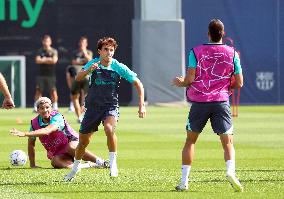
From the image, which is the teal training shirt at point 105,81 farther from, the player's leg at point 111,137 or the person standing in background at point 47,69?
the person standing in background at point 47,69

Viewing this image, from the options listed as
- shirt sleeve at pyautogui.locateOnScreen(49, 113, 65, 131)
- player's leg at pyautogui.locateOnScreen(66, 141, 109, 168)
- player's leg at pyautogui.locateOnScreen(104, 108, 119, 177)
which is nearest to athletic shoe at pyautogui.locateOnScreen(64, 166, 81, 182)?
player's leg at pyautogui.locateOnScreen(104, 108, 119, 177)

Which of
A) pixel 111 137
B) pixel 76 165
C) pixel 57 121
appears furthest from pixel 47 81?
pixel 76 165

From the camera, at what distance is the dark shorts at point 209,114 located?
11922 millimetres

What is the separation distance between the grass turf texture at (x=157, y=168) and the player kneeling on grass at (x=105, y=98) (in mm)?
484

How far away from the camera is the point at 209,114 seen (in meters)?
12.0

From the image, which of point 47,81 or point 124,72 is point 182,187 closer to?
point 124,72

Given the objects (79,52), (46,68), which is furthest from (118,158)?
(46,68)

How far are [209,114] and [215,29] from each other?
→ 3.28ft

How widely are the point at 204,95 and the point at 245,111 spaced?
21384mm

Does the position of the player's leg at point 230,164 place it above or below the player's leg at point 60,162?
above

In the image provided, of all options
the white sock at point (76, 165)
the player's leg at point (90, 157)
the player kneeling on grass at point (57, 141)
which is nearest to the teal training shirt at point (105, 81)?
the white sock at point (76, 165)

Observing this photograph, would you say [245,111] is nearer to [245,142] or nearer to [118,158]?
[245,142]

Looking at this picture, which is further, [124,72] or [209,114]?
[124,72]

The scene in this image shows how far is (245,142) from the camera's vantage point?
20.3 meters
